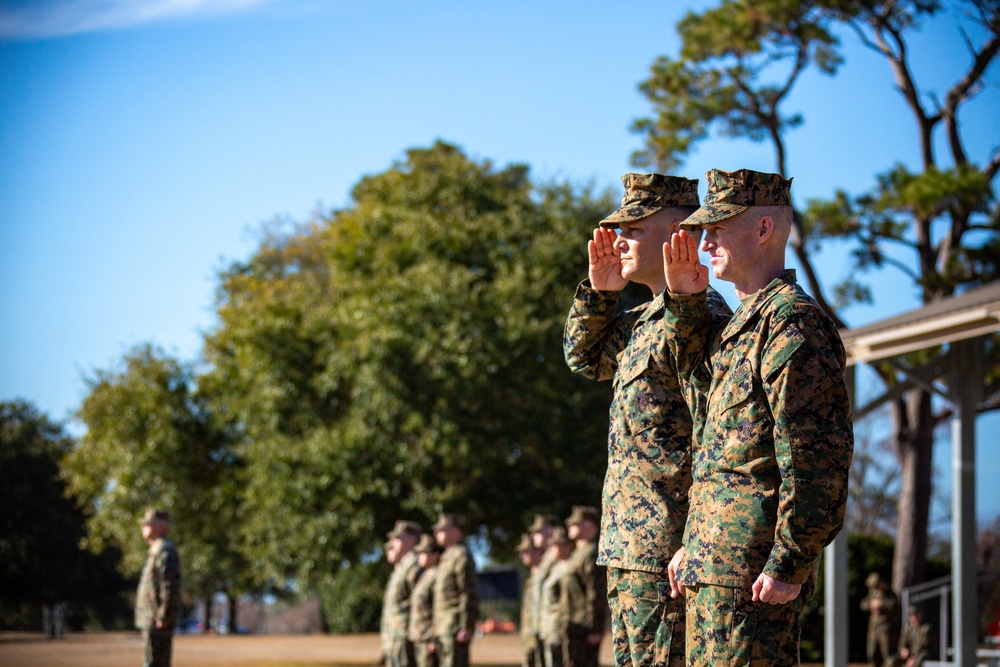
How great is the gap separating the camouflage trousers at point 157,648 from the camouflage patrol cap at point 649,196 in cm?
796

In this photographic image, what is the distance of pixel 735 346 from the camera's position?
365 cm

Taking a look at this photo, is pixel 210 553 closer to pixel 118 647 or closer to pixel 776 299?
pixel 118 647

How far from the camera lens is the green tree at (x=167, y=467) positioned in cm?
2369

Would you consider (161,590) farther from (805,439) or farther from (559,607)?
(805,439)

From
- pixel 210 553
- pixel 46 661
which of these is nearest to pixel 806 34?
pixel 210 553

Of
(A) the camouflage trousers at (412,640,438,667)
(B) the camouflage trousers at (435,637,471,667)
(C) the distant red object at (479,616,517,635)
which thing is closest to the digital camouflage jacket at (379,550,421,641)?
(A) the camouflage trousers at (412,640,438,667)

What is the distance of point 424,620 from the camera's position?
40.4ft

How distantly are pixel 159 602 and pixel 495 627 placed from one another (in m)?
19.0

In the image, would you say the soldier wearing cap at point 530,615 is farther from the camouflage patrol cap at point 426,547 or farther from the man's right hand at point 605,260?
the man's right hand at point 605,260

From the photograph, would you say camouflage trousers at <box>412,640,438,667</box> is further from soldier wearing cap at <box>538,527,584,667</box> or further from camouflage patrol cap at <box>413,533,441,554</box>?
soldier wearing cap at <box>538,527,584,667</box>

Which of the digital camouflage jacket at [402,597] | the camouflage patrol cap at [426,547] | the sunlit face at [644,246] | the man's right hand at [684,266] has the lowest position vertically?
the digital camouflage jacket at [402,597]

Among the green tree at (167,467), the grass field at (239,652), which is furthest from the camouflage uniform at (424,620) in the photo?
the green tree at (167,467)

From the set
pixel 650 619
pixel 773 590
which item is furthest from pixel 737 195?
pixel 650 619

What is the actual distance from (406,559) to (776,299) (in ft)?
33.0
